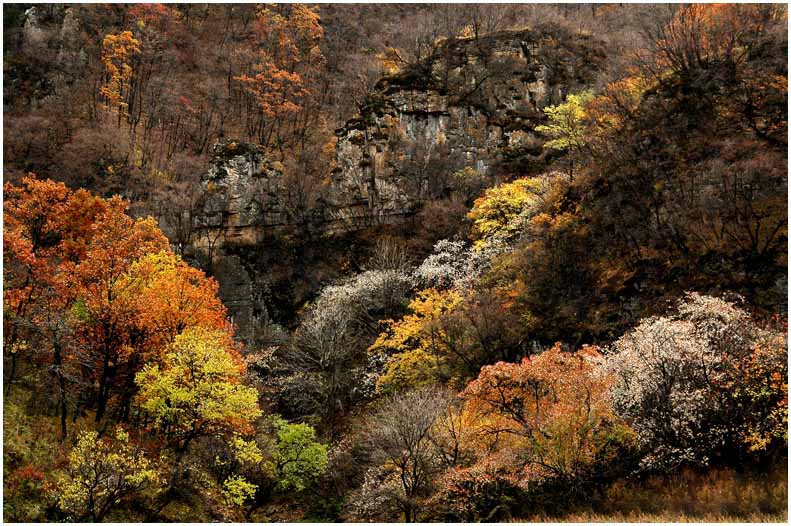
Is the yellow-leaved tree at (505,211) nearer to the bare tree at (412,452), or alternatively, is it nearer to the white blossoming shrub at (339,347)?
A: the white blossoming shrub at (339,347)

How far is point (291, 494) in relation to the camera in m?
29.3

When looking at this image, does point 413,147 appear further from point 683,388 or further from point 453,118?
point 683,388

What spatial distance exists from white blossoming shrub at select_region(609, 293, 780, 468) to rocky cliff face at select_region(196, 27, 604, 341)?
106ft

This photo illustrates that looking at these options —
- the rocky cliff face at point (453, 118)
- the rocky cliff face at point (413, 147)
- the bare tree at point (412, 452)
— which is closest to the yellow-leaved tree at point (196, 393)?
the bare tree at point (412, 452)

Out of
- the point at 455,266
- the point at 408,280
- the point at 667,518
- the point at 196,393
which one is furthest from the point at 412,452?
the point at 455,266

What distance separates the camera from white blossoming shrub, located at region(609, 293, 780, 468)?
18.5 m

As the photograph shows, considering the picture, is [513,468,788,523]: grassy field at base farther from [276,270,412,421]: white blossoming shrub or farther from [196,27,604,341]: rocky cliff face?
[196,27,604,341]: rocky cliff face

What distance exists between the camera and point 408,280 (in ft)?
132

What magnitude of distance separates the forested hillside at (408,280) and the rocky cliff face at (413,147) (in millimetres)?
240

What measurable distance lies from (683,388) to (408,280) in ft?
75.4

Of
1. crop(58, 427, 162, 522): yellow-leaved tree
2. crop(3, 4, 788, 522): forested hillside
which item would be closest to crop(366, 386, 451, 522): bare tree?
crop(3, 4, 788, 522): forested hillside

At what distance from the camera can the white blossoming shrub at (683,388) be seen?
18531 millimetres

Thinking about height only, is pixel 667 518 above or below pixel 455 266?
below

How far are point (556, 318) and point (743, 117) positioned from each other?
1490cm
